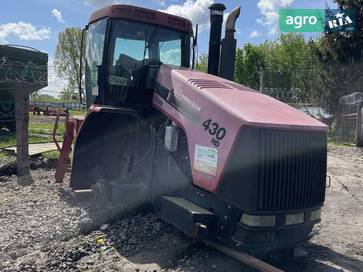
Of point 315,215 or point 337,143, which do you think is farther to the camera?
point 337,143

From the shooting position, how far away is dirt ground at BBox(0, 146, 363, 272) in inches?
201

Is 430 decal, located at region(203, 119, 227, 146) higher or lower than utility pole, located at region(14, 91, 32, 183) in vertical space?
higher

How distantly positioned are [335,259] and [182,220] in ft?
6.17

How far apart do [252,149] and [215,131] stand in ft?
1.57

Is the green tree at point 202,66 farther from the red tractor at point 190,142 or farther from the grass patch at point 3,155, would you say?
the grass patch at point 3,155

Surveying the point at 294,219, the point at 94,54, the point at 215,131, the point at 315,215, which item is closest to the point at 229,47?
the point at 94,54

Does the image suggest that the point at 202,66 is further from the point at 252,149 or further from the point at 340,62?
the point at 252,149

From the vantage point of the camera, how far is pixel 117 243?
5629 mm

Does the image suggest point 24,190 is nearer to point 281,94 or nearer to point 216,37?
point 216,37

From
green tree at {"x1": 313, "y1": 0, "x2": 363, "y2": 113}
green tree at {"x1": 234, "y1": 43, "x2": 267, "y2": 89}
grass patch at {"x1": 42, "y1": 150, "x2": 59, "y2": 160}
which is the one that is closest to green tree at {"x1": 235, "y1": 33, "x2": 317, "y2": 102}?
green tree at {"x1": 234, "y1": 43, "x2": 267, "y2": 89}

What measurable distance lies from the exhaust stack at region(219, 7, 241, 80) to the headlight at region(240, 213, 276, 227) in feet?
10.5

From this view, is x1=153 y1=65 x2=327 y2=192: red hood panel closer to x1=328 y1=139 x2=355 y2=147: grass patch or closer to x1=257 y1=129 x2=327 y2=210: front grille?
x1=257 y1=129 x2=327 y2=210: front grille

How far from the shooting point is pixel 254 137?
446cm

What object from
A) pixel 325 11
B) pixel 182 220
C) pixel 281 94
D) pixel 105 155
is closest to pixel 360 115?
pixel 281 94
